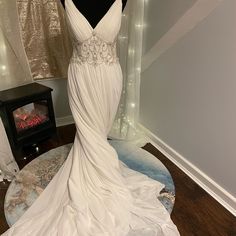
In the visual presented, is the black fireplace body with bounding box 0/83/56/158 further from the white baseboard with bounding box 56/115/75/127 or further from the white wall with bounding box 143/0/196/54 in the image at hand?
the white wall with bounding box 143/0/196/54

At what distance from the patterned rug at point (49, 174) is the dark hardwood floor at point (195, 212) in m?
0.06

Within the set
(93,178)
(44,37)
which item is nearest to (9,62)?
(44,37)

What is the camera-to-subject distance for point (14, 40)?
2.03 metres

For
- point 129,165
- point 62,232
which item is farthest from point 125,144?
point 62,232

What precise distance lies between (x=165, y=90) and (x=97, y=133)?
33.5 inches

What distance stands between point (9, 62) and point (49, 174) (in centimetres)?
97

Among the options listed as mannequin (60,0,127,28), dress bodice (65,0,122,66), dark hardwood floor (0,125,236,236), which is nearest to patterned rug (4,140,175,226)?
dark hardwood floor (0,125,236,236)

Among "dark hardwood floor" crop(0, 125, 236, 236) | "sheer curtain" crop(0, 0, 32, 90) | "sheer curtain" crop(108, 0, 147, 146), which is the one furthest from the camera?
"sheer curtain" crop(108, 0, 147, 146)

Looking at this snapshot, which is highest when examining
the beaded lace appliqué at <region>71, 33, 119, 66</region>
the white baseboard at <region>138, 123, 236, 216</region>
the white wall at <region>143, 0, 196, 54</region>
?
the white wall at <region>143, 0, 196, 54</region>

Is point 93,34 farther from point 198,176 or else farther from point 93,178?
point 198,176

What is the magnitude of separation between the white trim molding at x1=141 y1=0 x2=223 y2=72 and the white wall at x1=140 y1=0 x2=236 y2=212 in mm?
35

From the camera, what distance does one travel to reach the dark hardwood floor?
1.51 meters

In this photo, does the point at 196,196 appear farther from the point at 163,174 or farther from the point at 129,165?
the point at 129,165

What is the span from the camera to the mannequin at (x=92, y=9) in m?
1.42
